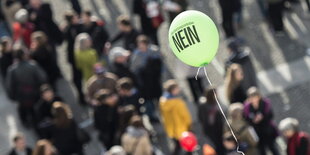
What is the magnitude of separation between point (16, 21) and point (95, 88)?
289 centimetres

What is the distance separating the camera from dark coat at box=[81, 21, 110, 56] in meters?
14.4

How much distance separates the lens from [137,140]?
11.6 meters

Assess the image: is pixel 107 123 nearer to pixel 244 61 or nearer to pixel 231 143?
pixel 231 143

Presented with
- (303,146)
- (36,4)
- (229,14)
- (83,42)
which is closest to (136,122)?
(303,146)

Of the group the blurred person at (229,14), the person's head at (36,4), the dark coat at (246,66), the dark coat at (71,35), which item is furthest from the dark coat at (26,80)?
the blurred person at (229,14)

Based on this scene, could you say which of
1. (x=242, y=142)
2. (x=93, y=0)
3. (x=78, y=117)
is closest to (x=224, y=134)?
(x=242, y=142)

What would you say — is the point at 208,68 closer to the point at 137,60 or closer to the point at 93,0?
the point at 137,60

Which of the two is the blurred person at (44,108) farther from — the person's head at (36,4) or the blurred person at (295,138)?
the blurred person at (295,138)

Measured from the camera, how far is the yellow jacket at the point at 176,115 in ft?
40.4

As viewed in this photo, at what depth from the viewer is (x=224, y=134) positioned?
12180 millimetres

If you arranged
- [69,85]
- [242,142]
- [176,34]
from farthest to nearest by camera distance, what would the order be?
[69,85] → [242,142] → [176,34]

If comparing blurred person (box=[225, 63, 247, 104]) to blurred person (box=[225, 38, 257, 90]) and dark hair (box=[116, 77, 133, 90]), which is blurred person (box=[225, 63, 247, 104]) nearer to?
blurred person (box=[225, 38, 257, 90])

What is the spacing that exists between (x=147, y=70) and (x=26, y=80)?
1.84 meters

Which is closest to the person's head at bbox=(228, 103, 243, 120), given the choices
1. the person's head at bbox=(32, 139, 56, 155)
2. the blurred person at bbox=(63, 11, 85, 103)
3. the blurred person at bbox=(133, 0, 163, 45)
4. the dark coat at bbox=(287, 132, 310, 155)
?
the dark coat at bbox=(287, 132, 310, 155)
